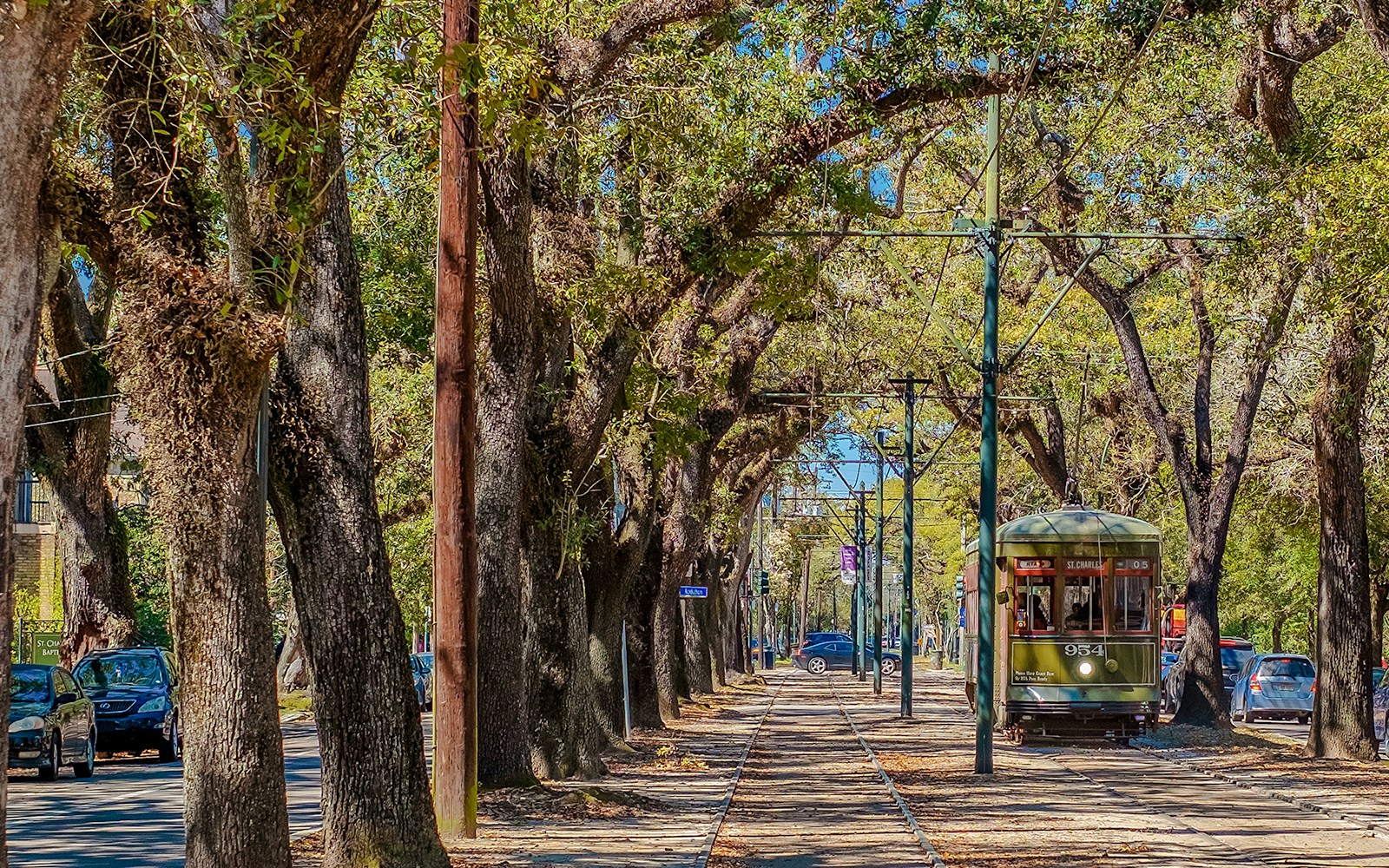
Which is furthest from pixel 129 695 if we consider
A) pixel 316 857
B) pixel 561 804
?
pixel 316 857

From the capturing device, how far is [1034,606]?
29766 millimetres

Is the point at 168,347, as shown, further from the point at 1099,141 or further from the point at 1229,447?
the point at 1229,447

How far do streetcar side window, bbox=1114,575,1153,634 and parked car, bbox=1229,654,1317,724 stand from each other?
15075mm

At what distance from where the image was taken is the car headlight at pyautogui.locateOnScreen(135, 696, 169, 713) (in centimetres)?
2831

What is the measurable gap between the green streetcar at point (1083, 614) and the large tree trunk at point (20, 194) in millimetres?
24433

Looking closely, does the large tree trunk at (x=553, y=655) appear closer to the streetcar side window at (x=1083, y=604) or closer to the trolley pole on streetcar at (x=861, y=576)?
the streetcar side window at (x=1083, y=604)

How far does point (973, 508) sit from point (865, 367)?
705 inches

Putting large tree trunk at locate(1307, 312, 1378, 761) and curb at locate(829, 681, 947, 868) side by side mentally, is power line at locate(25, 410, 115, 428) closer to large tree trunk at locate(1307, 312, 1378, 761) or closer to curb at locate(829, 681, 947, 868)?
curb at locate(829, 681, 947, 868)

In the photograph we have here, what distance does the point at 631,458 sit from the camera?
28781mm

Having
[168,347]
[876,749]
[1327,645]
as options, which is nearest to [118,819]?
[168,347]

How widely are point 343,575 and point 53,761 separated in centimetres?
1348

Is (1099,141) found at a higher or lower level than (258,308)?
higher

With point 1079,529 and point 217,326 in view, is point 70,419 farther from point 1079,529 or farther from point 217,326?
point 217,326

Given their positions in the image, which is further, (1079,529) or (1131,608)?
(1131,608)
